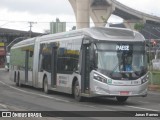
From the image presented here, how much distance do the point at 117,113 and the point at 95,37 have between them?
490 centimetres

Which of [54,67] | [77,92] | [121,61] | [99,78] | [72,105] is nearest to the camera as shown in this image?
[72,105]

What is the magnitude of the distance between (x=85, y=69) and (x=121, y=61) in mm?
1620

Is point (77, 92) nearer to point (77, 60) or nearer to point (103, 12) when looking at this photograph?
point (77, 60)

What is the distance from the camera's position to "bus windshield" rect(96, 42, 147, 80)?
20.7 metres

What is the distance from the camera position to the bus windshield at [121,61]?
2066 cm

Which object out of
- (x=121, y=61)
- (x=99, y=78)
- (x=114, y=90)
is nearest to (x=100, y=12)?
(x=121, y=61)

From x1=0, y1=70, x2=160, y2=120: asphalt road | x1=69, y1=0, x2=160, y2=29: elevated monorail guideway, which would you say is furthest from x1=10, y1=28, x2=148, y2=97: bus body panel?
x1=69, y1=0, x2=160, y2=29: elevated monorail guideway

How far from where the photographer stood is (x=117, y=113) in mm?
16953

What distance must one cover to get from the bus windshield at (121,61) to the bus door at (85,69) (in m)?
0.78

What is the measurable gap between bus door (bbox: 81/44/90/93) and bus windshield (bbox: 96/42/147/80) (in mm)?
776

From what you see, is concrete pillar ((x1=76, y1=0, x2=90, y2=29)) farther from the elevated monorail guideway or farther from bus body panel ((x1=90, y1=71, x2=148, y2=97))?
bus body panel ((x1=90, y1=71, x2=148, y2=97))

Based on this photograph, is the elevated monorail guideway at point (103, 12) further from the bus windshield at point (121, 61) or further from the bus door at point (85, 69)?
the bus windshield at point (121, 61)

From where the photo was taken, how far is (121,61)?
68.4 ft

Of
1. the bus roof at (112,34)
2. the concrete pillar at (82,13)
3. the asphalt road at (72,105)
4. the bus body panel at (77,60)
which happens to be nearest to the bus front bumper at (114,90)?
the bus body panel at (77,60)
